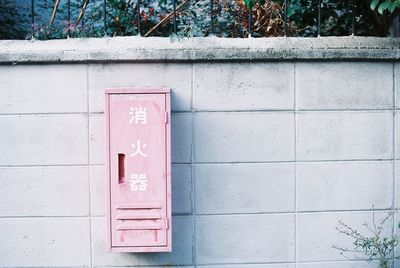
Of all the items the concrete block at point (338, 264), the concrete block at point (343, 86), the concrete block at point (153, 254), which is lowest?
the concrete block at point (338, 264)

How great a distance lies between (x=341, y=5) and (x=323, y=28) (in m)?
0.35

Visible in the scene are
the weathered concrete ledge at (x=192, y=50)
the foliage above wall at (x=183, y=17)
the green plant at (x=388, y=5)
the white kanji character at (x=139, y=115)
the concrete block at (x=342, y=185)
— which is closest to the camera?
the white kanji character at (x=139, y=115)

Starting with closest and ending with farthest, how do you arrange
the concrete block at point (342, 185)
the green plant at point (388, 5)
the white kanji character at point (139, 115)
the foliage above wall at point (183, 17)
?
the white kanji character at point (139, 115) → the green plant at point (388, 5) → the concrete block at point (342, 185) → the foliage above wall at point (183, 17)

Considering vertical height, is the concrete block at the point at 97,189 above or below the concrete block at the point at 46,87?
below

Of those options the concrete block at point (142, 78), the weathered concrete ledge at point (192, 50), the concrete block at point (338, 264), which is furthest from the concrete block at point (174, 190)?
the concrete block at point (338, 264)

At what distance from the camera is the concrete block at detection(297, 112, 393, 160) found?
3.65 meters

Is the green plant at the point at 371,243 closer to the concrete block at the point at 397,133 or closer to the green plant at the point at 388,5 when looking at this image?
the concrete block at the point at 397,133

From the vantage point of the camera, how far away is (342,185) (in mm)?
3666

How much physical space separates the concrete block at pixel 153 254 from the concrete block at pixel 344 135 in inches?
38.3

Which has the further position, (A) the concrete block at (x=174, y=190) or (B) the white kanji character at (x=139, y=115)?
(A) the concrete block at (x=174, y=190)

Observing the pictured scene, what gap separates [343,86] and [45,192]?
7.40 feet

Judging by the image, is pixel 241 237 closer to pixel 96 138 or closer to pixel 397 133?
pixel 96 138

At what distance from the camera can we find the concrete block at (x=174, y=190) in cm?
359

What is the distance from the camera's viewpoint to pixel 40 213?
11.8ft
